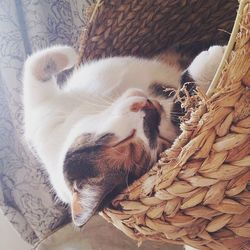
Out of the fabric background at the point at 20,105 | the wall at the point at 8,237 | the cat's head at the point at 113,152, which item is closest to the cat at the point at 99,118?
the cat's head at the point at 113,152

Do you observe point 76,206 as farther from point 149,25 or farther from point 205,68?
point 149,25

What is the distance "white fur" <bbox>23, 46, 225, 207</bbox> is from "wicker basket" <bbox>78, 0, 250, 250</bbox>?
0.09 metres

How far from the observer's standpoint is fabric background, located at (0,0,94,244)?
130 centimetres

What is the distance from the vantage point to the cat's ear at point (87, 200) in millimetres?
576

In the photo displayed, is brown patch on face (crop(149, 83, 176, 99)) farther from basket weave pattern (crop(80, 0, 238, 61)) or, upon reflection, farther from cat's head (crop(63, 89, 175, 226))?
basket weave pattern (crop(80, 0, 238, 61))

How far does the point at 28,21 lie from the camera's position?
132 cm

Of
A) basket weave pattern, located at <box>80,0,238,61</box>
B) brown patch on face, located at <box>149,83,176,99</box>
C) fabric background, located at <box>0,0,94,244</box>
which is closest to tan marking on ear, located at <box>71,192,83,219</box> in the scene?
brown patch on face, located at <box>149,83,176,99</box>

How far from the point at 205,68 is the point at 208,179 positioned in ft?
0.66

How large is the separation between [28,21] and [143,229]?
3.02 feet

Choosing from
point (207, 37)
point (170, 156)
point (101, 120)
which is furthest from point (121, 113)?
point (207, 37)

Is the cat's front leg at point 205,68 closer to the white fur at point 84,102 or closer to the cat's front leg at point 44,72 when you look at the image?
the white fur at point 84,102

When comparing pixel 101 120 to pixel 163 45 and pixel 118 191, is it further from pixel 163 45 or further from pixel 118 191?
pixel 163 45

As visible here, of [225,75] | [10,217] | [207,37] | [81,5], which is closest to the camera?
[225,75]

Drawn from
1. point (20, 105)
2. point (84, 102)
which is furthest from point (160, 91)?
point (20, 105)
